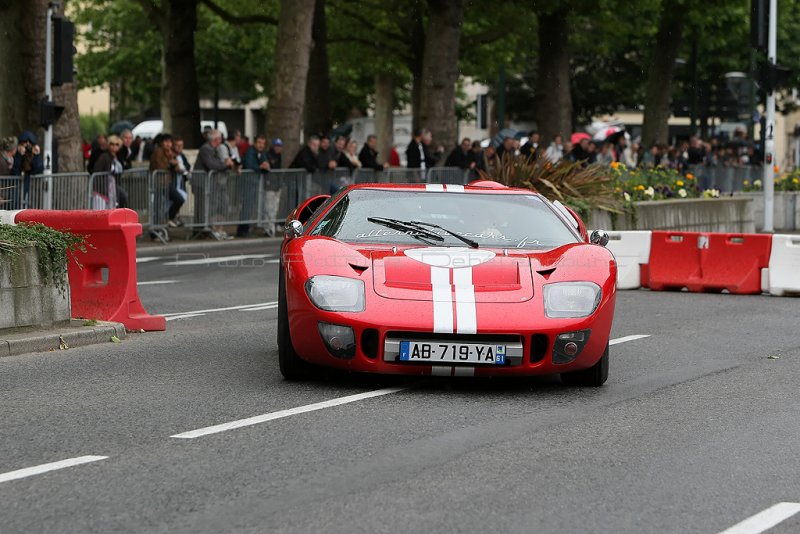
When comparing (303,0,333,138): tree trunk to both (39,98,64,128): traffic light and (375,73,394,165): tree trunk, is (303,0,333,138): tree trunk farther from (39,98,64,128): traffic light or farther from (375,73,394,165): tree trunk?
(375,73,394,165): tree trunk

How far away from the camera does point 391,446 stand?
24.2 feet

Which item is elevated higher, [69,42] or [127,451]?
[69,42]

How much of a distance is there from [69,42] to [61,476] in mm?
16714

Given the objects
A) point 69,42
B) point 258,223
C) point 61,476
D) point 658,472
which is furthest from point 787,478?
point 258,223

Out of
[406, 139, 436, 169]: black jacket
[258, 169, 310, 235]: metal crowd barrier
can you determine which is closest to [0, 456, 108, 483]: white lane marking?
[258, 169, 310, 235]: metal crowd barrier

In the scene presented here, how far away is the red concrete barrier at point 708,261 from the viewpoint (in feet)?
56.4

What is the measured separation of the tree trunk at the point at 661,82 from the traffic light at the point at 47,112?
23.9 metres

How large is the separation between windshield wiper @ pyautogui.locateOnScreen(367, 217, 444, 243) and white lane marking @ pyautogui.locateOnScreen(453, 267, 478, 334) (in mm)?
663

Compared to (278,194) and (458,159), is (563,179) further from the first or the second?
(458,159)

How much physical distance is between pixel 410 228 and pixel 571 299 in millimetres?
1302

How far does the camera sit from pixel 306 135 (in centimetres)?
3588

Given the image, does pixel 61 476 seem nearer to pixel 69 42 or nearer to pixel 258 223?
pixel 69 42

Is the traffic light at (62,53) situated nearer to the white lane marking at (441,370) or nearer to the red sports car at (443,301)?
the red sports car at (443,301)

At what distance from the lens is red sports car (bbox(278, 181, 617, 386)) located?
29.2ft
